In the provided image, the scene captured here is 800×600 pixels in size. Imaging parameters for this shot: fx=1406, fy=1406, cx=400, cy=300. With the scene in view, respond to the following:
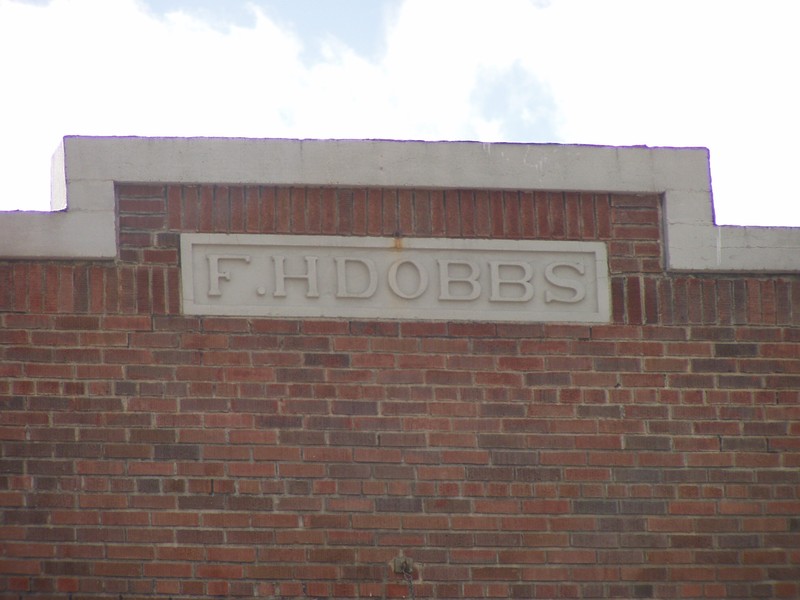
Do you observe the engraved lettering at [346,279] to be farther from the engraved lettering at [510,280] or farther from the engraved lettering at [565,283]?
the engraved lettering at [565,283]

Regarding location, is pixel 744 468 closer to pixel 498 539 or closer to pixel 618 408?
pixel 618 408

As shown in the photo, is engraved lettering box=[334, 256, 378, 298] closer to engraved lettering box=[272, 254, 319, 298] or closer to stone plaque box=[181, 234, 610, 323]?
stone plaque box=[181, 234, 610, 323]

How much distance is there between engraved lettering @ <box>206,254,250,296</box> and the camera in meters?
7.14

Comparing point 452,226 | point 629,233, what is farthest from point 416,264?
point 629,233

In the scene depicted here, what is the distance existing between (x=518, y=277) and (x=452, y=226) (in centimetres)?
44

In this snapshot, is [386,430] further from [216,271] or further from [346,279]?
[216,271]

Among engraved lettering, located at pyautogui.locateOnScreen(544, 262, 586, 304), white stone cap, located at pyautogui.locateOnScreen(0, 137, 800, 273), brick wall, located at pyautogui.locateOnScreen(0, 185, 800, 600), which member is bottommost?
brick wall, located at pyautogui.locateOnScreen(0, 185, 800, 600)

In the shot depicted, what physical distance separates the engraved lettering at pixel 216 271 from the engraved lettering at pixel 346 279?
0.47m

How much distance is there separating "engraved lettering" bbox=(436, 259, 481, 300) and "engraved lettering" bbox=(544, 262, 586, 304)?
369mm

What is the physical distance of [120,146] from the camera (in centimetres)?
721

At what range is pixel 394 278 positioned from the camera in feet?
23.8

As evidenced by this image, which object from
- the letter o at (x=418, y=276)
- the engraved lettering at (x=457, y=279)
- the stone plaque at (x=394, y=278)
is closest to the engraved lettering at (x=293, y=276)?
the stone plaque at (x=394, y=278)

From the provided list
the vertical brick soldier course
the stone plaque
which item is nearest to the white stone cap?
the vertical brick soldier course

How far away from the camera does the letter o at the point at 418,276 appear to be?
23.8ft
